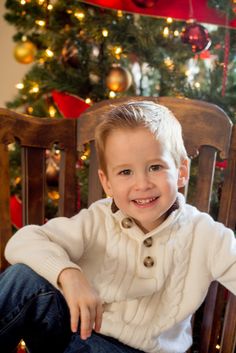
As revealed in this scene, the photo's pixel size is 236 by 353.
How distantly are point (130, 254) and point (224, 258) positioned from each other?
169 mm

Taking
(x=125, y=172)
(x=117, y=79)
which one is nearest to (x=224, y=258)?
(x=125, y=172)

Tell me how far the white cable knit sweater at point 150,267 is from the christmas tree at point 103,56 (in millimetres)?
534

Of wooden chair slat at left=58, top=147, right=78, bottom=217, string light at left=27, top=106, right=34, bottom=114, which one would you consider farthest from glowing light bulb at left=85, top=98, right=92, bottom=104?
wooden chair slat at left=58, top=147, right=78, bottom=217

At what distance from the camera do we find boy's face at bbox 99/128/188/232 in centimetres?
65

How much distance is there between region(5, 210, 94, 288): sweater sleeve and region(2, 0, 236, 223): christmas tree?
0.53m

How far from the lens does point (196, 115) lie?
2.60 feet

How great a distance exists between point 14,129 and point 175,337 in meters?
0.52

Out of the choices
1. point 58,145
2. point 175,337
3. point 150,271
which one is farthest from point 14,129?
point 175,337

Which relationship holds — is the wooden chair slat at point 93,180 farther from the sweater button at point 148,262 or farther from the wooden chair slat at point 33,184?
the sweater button at point 148,262

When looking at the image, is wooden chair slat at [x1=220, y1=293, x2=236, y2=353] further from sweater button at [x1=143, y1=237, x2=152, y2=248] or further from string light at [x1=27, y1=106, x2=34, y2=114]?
string light at [x1=27, y1=106, x2=34, y2=114]

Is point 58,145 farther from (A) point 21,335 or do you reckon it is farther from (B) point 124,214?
(A) point 21,335

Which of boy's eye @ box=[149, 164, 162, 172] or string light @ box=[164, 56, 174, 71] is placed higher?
string light @ box=[164, 56, 174, 71]

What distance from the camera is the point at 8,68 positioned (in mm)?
2082

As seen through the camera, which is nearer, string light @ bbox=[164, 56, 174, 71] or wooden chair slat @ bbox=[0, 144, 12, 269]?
wooden chair slat @ bbox=[0, 144, 12, 269]
